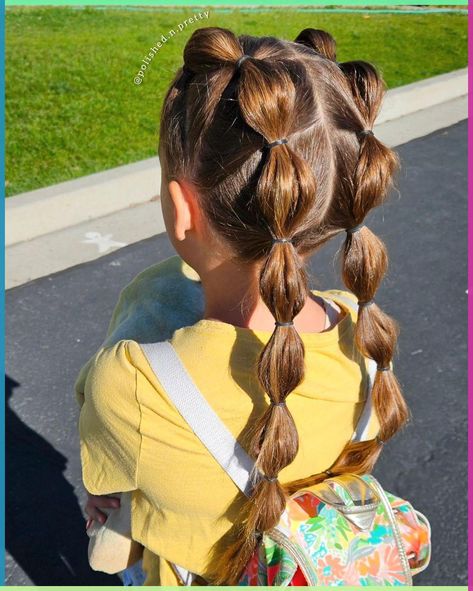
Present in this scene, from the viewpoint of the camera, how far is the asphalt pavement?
A: 262cm

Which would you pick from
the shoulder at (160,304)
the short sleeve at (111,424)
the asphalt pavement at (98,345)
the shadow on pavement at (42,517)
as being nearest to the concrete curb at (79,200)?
the asphalt pavement at (98,345)

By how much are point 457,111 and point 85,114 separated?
318 centimetres

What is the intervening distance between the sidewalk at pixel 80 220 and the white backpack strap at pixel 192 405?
2.77 m

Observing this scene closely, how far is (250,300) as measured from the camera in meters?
1.41

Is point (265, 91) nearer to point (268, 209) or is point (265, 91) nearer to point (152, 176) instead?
point (268, 209)

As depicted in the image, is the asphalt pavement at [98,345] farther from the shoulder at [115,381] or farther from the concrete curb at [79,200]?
the shoulder at [115,381]

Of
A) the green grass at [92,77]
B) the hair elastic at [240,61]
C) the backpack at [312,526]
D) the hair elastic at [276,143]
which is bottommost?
the green grass at [92,77]

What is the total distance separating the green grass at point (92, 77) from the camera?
4934 mm

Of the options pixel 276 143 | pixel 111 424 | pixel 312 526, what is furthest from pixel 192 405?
pixel 276 143

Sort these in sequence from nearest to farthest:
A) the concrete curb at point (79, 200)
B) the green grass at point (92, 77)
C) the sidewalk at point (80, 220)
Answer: the sidewalk at point (80, 220), the concrete curb at point (79, 200), the green grass at point (92, 77)

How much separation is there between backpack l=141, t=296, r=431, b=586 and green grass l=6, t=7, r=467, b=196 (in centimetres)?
288

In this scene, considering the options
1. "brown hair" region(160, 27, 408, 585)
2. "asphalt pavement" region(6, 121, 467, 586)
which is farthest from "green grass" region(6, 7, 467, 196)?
"brown hair" region(160, 27, 408, 585)

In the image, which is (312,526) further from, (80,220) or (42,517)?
(80,220)

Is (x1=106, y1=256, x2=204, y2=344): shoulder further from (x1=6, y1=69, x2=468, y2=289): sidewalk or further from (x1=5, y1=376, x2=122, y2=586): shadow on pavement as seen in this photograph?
(x1=6, y1=69, x2=468, y2=289): sidewalk
